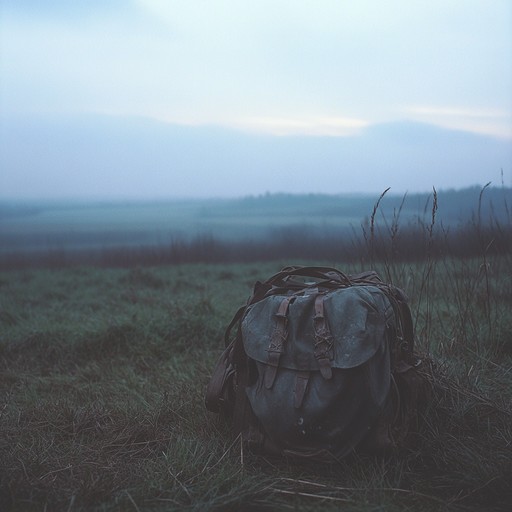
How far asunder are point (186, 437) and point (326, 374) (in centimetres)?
89

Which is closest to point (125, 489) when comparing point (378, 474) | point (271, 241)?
point (378, 474)

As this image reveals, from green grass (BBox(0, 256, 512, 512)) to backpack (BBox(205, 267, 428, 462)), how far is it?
0.40ft

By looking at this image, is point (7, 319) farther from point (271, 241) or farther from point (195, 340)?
point (271, 241)

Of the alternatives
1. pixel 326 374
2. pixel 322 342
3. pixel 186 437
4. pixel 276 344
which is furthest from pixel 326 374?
pixel 186 437

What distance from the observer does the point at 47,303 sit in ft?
25.6

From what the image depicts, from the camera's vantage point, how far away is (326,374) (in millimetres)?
2180

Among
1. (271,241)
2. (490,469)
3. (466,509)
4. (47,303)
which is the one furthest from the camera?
(271,241)

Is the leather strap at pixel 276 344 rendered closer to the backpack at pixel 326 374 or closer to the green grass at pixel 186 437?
the backpack at pixel 326 374

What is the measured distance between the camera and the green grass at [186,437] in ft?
6.66

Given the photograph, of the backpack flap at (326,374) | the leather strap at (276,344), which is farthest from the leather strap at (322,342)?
the leather strap at (276,344)

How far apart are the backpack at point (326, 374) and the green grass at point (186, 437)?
12 cm

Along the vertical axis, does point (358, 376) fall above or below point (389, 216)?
below

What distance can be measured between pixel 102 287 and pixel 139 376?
232 inches

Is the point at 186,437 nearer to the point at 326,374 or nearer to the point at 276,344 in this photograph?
the point at 276,344
